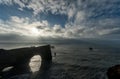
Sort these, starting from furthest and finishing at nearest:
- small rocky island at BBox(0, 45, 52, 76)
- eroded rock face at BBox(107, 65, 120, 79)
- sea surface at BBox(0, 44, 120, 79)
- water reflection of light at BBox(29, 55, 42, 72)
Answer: water reflection of light at BBox(29, 55, 42, 72) → small rocky island at BBox(0, 45, 52, 76) → sea surface at BBox(0, 44, 120, 79) → eroded rock face at BBox(107, 65, 120, 79)

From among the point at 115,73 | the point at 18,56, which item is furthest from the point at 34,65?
the point at 115,73

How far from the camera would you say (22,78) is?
92.0ft

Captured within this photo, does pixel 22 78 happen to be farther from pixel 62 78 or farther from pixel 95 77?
pixel 95 77

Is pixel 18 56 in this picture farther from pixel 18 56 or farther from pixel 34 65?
pixel 34 65

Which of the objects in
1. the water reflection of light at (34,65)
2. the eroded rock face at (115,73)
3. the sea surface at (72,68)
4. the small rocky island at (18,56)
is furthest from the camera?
the water reflection of light at (34,65)

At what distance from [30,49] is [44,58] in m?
10.3

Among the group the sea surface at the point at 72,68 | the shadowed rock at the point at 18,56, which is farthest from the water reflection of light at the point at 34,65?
the shadowed rock at the point at 18,56

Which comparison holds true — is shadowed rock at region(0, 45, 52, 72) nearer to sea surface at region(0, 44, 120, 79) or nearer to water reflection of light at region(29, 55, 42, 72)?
water reflection of light at region(29, 55, 42, 72)

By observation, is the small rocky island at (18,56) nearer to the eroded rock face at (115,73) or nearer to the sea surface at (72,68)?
the sea surface at (72,68)

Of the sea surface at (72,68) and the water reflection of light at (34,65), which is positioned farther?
the water reflection of light at (34,65)

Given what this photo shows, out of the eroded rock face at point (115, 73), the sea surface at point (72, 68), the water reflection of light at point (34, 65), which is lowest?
the sea surface at point (72, 68)

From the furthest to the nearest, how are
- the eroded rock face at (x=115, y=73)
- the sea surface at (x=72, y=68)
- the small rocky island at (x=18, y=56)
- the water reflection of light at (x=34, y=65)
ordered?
the water reflection of light at (x=34, y=65), the small rocky island at (x=18, y=56), the sea surface at (x=72, y=68), the eroded rock face at (x=115, y=73)

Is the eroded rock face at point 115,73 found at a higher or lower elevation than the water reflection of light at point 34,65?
higher

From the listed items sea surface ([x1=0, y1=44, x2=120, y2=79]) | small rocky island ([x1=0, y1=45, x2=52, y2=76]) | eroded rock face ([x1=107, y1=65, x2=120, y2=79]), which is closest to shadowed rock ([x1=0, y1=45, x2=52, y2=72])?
small rocky island ([x1=0, y1=45, x2=52, y2=76])
